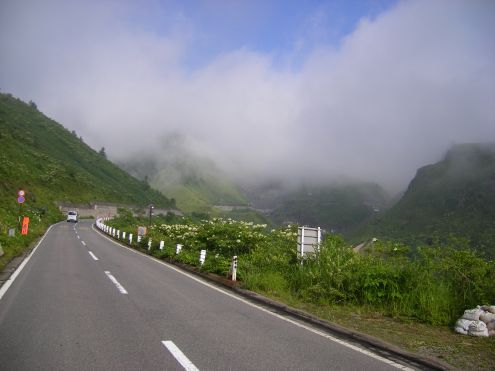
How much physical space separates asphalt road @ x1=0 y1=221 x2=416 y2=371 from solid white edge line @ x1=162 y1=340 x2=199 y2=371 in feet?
0.04

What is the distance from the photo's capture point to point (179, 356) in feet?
18.1

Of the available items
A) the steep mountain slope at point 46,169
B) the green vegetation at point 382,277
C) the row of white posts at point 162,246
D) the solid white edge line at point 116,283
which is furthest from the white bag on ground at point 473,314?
the steep mountain slope at point 46,169

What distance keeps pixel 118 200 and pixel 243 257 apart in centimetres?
9809

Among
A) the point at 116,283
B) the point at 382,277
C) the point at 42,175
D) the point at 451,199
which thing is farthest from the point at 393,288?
the point at 451,199

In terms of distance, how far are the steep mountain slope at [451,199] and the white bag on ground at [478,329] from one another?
286 feet

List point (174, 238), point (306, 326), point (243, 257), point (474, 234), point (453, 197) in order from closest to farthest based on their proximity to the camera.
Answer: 1. point (306, 326)
2. point (243, 257)
3. point (174, 238)
4. point (474, 234)
5. point (453, 197)

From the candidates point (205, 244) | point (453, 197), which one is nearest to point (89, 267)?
point (205, 244)

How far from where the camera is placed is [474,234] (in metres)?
83.4

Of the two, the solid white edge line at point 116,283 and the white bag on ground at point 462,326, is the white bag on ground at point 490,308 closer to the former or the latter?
the white bag on ground at point 462,326

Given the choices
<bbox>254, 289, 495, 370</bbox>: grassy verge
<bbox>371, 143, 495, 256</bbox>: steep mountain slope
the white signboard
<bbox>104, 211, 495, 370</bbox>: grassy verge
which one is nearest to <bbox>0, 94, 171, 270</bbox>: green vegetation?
<bbox>104, 211, 495, 370</bbox>: grassy verge

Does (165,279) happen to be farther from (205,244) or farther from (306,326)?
(306,326)

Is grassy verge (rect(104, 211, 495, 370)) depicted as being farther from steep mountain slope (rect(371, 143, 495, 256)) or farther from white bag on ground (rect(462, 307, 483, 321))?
steep mountain slope (rect(371, 143, 495, 256))

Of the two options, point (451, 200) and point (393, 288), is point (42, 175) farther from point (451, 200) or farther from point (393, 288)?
point (451, 200)

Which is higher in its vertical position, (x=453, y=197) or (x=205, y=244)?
(x=453, y=197)
